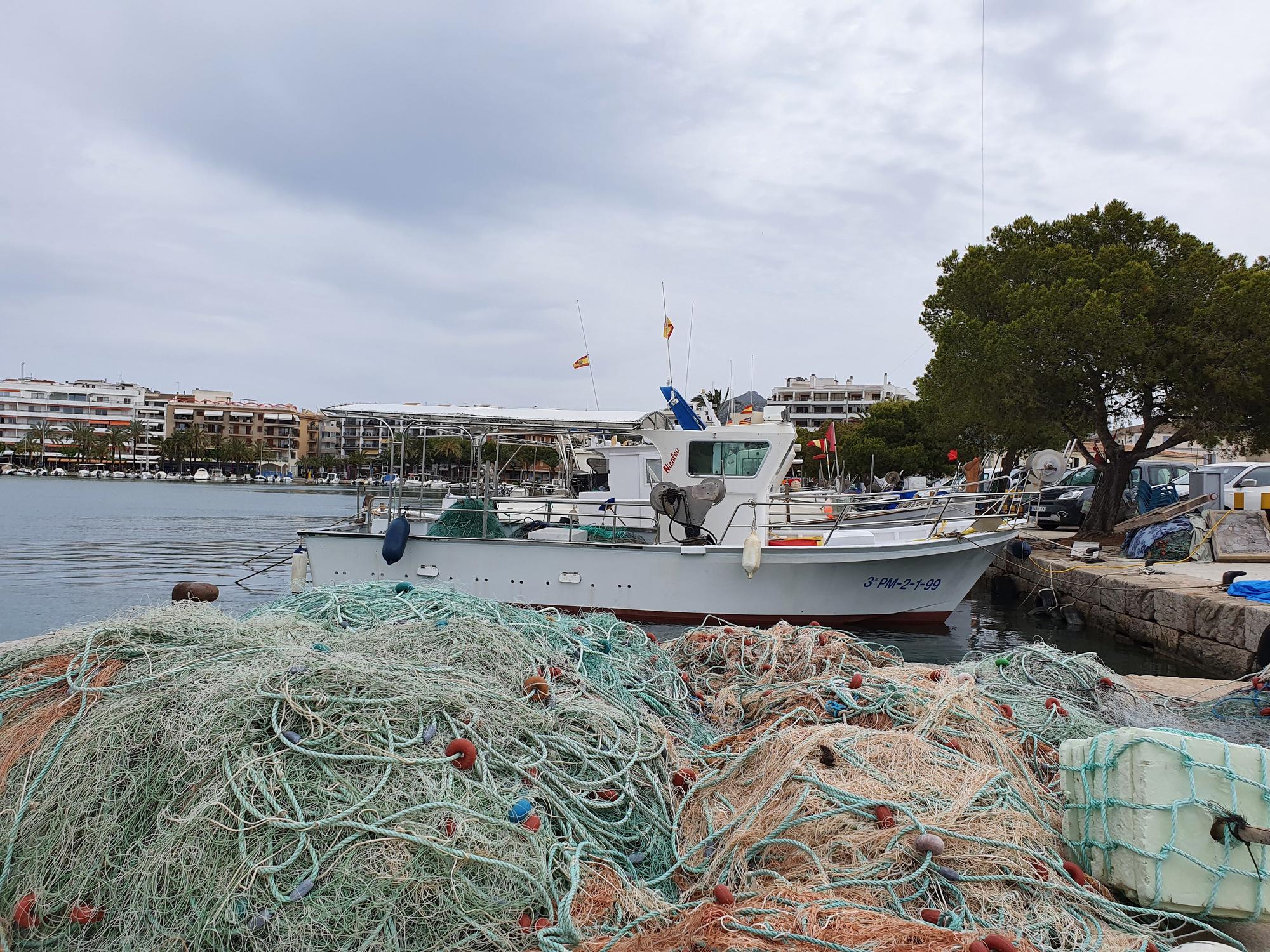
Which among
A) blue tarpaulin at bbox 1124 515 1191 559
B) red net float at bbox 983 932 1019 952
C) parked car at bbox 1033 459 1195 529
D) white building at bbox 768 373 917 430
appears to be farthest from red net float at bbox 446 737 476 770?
white building at bbox 768 373 917 430

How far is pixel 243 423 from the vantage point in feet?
396

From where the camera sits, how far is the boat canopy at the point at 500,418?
10.2 meters

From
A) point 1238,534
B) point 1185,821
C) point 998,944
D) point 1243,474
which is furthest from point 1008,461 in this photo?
point 998,944

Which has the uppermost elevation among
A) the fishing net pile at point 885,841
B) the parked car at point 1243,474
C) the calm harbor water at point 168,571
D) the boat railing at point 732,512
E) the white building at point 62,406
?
the white building at point 62,406

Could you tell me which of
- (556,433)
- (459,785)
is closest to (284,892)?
(459,785)

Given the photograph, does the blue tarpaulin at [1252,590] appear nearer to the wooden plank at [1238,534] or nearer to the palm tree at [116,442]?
the wooden plank at [1238,534]

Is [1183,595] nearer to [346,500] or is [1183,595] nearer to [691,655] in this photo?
[691,655]

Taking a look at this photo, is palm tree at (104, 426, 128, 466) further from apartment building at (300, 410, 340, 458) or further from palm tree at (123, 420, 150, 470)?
apartment building at (300, 410, 340, 458)

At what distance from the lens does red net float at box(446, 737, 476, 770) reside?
282 centimetres

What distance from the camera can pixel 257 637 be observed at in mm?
3541

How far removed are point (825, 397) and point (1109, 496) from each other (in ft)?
328

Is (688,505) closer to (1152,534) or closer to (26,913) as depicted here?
(26,913)

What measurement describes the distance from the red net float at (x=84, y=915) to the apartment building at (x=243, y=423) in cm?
12228

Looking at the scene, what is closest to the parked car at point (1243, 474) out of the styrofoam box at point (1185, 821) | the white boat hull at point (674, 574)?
the white boat hull at point (674, 574)
